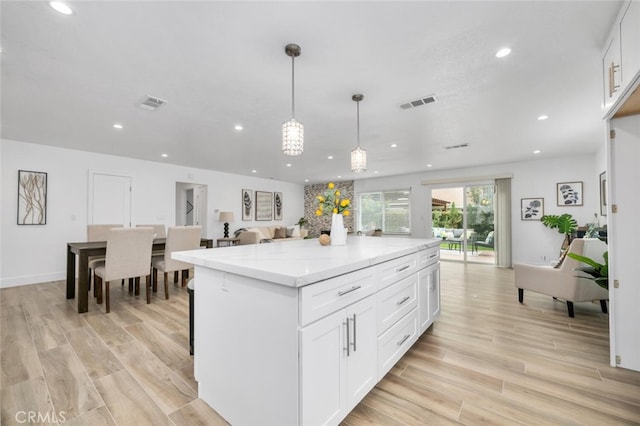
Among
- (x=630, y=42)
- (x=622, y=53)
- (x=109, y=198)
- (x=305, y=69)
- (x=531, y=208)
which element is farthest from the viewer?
(x=531, y=208)

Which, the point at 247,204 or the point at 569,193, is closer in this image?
the point at 569,193

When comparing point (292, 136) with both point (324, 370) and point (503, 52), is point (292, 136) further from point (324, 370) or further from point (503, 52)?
point (503, 52)

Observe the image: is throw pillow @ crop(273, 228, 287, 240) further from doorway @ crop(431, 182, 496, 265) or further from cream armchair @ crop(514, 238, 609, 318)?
cream armchair @ crop(514, 238, 609, 318)

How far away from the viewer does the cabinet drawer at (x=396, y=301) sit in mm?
1732

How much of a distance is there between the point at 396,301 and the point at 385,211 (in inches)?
261

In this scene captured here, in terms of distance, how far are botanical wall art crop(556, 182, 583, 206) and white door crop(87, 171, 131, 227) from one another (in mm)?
9102

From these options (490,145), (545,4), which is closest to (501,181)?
(490,145)

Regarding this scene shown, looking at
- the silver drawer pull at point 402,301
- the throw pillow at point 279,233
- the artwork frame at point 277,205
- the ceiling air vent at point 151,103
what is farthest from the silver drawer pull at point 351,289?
the artwork frame at point 277,205

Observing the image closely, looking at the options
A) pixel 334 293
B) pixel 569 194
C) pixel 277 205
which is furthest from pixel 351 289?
pixel 277 205

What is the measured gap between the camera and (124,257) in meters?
3.33

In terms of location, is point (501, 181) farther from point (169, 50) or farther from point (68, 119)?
point (68, 119)

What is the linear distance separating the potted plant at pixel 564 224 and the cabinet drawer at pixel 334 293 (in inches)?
223

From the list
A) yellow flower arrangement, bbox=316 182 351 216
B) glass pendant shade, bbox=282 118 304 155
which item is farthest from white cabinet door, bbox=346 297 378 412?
glass pendant shade, bbox=282 118 304 155

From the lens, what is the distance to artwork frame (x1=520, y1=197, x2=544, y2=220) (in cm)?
593
